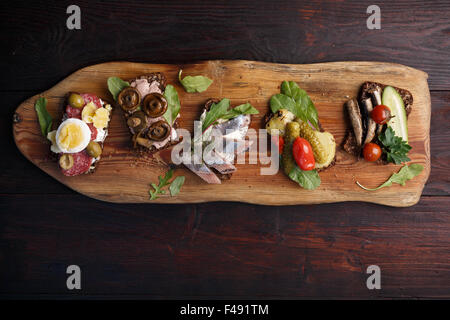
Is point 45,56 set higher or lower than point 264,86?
higher

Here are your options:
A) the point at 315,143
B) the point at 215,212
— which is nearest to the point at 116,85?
the point at 215,212

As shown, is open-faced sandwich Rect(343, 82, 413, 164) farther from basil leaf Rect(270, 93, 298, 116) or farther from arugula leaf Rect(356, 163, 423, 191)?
basil leaf Rect(270, 93, 298, 116)

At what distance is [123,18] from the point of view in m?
3.31

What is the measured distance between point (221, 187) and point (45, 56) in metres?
2.29

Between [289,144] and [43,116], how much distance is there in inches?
97.0

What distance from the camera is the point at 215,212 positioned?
3332mm

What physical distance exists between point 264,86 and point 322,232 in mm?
1644

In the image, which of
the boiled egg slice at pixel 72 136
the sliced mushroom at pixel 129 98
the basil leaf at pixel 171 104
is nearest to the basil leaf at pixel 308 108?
the basil leaf at pixel 171 104

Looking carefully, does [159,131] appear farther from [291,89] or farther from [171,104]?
[291,89]

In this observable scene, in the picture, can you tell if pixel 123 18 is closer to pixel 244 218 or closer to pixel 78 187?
pixel 78 187

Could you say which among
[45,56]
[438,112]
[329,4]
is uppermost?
[329,4]

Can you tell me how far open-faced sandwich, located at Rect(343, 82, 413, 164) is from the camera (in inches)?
121

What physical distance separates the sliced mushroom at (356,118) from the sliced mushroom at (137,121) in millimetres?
2030
